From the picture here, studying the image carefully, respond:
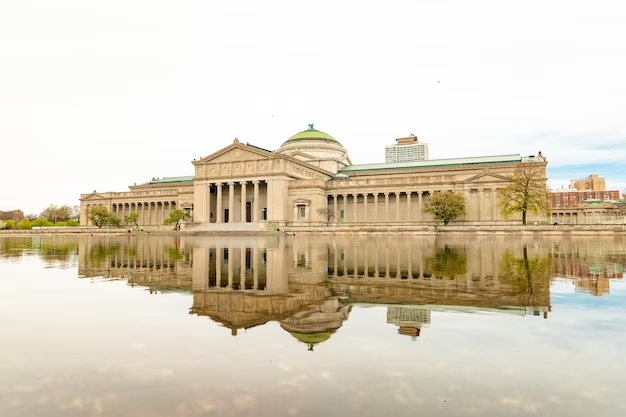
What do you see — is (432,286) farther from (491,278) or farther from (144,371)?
(144,371)

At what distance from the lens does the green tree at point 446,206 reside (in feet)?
270

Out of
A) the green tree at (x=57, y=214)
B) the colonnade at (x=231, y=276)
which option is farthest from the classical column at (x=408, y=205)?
the green tree at (x=57, y=214)

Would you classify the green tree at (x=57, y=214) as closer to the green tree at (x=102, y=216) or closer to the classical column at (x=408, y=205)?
the green tree at (x=102, y=216)

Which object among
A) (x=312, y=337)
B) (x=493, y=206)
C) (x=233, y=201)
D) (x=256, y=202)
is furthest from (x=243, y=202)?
(x=312, y=337)

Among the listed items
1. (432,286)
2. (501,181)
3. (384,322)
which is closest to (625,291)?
(432,286)

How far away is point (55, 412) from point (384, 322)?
630cm

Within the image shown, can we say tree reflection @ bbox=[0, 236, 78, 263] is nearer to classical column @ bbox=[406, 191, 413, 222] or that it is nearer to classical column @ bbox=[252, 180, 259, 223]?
classical column @ bbox=[252, 180, 259, 223]

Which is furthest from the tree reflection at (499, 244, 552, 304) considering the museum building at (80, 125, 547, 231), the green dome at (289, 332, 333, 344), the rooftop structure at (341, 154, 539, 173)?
the rooftop structure at (341, 154, 539, 173)

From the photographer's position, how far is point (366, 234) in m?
69.8

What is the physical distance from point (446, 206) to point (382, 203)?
66.3 ft

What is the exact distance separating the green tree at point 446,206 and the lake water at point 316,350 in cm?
6862

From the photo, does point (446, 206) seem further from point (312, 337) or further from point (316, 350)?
point (316, 350)

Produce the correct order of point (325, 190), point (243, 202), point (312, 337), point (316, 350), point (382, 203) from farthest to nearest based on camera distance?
point (325, 190) → point (382, 203) → point (243, 202) → point (312, 337) → point (316, 350)

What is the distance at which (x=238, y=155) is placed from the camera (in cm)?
10062
